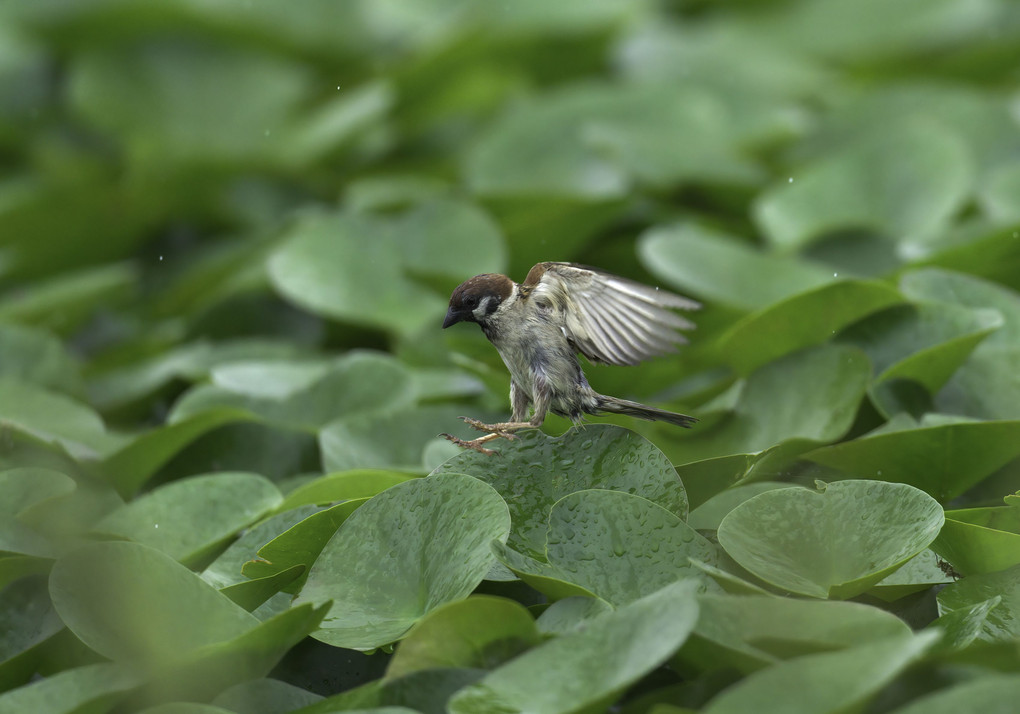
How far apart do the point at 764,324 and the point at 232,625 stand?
0.65m

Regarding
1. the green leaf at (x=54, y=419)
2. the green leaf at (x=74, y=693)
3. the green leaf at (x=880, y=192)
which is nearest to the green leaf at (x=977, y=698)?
the green leaf at (x=74, y=693)

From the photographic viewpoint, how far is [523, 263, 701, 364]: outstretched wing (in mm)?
917

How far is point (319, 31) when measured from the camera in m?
2.47

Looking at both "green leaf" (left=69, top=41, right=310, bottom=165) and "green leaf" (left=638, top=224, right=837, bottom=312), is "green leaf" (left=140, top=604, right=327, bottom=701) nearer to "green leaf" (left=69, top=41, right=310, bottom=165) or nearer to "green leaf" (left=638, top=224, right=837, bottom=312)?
"green leaf" (left=638, top=224, right=837, bottom=312)

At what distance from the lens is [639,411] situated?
0.97 metres

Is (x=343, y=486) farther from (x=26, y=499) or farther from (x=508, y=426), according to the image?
(x=26, y=499)

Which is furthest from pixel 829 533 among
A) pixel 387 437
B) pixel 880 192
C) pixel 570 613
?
pixel 880 192

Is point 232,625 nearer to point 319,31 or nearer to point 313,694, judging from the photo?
point 313,694

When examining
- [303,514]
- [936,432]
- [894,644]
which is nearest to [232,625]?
[303,514]

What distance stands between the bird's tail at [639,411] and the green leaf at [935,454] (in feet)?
0.40

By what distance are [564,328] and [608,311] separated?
4 centimetres

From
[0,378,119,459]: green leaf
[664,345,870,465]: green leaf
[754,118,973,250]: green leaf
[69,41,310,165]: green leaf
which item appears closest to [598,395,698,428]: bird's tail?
[664,345,870,465]: green leaf

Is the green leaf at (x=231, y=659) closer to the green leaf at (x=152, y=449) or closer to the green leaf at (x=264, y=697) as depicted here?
the green leaf at (x=264, y=697)

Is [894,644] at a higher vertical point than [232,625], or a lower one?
higher
